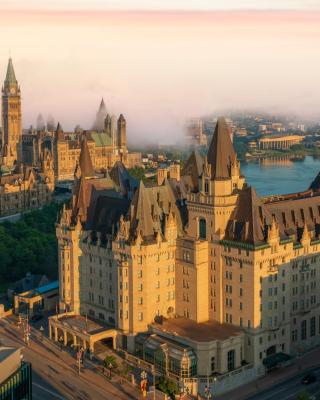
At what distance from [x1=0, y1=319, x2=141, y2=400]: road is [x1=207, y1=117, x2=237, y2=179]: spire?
24.4m

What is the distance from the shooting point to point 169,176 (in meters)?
101

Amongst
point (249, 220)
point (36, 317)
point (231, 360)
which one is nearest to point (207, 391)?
point (231, 360)

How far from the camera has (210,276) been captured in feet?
285

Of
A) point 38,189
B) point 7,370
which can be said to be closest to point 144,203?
point 7,370

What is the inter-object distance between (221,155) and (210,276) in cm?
1316

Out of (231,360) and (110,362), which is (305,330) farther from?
(110,362)

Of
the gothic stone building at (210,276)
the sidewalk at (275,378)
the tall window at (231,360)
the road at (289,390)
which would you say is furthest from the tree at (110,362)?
the road at (289,390)

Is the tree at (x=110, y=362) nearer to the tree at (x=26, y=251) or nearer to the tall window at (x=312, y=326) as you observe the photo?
the tall window at (x=312, y=326)

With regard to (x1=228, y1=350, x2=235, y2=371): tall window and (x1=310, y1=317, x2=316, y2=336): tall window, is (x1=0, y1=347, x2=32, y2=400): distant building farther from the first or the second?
(x1=310, y1=317, x2=316, y2=336): tall window

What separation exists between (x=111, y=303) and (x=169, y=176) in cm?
1846

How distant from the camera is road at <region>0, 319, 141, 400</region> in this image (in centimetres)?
7712

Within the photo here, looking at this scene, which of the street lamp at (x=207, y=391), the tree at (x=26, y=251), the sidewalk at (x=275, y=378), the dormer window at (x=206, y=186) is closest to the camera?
the street lamp at (x=207, y=391)

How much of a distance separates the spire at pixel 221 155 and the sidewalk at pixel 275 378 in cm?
2123

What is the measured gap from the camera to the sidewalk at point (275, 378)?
78062mm
